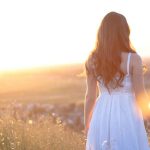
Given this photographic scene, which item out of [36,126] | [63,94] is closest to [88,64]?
[36,126]

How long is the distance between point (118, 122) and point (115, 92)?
32cm

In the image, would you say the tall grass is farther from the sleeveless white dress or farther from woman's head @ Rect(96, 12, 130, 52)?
woman's head @ Rect(96, 12, 130, 52)

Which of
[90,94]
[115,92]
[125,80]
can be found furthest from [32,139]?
[125,80]

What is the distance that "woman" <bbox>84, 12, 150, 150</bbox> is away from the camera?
6816 millimetres

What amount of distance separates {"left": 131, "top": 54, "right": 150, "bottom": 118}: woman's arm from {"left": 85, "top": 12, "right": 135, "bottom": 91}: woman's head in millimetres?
122

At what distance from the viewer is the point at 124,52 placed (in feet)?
22.4

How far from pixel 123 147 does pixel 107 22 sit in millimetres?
1295

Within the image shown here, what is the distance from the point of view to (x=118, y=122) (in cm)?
694

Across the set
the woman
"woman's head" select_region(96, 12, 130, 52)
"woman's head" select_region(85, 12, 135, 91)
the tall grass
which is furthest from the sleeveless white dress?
the tall grass

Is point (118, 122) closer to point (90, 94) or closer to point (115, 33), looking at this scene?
point (90, 94)

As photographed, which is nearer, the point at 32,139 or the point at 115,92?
the point at 115,92

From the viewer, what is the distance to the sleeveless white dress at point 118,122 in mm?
6926

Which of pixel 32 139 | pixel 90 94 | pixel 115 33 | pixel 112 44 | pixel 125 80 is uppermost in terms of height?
pixel 115 33

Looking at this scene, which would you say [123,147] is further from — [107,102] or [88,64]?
[88,64]
